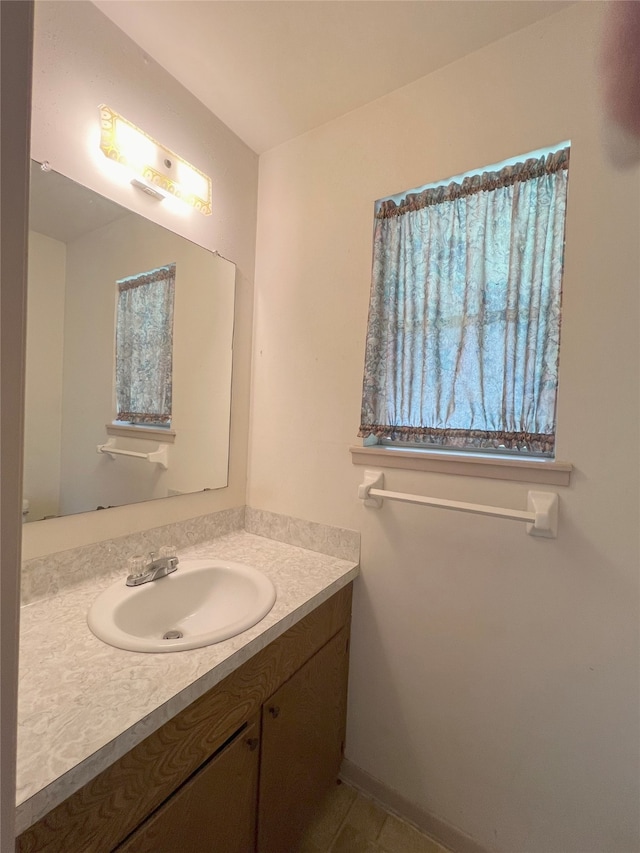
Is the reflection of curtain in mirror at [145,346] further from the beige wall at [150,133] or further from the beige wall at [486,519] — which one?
the beige wall at [486,519]

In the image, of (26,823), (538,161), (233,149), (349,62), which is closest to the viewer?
(26,823)

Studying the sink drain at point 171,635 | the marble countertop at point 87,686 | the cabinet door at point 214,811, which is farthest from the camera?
the sink drain at point 171,635

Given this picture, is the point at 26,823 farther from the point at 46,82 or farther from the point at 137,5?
the point at 137,5

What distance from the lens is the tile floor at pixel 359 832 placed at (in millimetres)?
1187

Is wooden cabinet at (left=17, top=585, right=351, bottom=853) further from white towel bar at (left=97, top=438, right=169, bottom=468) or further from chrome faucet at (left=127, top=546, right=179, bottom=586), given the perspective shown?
white towel bar at (left=97, top=438, right=169, bottom=468)

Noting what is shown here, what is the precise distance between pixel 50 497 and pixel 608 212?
67.1 inches

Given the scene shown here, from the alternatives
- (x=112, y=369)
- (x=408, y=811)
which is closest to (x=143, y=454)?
(x=112, y=369)

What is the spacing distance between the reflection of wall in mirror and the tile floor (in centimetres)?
122

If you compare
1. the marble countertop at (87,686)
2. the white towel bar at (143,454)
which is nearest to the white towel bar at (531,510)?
the marble countertop at (87,686)

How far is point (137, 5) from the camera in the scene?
41.1 inches

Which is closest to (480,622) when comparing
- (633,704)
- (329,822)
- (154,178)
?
(633,704)

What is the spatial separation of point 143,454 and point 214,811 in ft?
3.15

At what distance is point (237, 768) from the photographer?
86 cm

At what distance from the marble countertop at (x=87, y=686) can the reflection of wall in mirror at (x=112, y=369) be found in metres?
0.32
